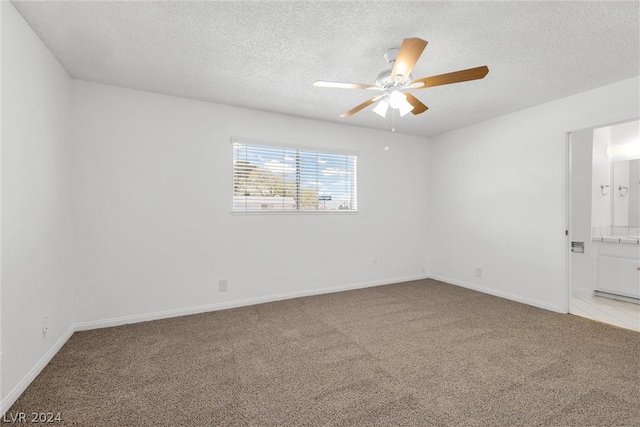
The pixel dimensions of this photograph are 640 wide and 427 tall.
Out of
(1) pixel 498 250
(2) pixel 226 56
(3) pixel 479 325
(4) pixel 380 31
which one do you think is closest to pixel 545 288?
(1) pixel 498 250

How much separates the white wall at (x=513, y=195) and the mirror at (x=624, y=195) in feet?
6.30

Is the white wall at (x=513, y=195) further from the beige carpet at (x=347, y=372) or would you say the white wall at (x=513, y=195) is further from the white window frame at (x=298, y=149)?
the white window frame at (x=298, y=149)

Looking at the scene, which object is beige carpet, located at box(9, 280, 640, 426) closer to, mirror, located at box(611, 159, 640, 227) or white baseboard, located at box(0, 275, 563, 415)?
white baseboard, located at box(0, 275, 563, 415)

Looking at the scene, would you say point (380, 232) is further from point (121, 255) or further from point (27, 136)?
point (27, 136)

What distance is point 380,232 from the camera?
475 cm

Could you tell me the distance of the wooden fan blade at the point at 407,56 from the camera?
1668mm

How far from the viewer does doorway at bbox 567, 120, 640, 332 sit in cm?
377

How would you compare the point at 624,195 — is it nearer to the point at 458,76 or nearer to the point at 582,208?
the point at 582,208

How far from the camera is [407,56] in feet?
5.94

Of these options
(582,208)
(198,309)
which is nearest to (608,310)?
(582,208)

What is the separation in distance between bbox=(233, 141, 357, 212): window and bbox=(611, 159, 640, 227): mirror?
3960mm

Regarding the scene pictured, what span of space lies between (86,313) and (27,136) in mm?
1798

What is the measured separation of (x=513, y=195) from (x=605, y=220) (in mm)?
1759

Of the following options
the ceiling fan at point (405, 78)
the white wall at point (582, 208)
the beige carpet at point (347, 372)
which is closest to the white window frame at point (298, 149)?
the beige carpet at point (347, 372)
